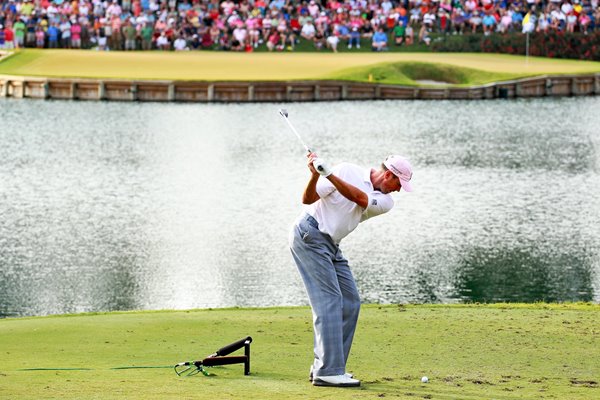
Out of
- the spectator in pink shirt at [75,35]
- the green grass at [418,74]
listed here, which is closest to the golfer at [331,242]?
the green grass at [418,74]

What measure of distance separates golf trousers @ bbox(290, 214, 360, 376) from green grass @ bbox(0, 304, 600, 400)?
0.98ft

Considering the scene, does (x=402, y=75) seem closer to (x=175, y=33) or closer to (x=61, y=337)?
(x=175, y=33)

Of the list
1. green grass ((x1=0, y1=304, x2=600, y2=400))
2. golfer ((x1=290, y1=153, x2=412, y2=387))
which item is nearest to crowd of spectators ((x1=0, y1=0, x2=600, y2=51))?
green grass ((x1=0, y1=304, x2=600, y2=400))

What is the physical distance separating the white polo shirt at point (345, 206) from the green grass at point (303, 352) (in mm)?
1307

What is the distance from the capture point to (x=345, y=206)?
10.9 m

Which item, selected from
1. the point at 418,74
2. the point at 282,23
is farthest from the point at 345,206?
the point at 282,23

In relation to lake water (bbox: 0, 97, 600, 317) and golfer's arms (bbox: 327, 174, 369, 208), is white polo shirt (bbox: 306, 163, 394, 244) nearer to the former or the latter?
golfer's arms (bbox: 327, 174, 369, 208)

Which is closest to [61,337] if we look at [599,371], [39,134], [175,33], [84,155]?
[599,371]

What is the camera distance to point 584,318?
14.8m

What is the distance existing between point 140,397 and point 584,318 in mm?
6306

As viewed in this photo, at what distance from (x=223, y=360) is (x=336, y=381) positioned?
3.40 feet

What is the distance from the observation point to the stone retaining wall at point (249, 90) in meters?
55.3

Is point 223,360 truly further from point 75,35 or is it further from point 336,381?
point 75,35

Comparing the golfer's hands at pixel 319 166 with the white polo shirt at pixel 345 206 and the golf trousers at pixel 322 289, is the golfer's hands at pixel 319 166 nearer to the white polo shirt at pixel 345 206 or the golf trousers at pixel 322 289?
the white polo shirt at pixel 345 206
